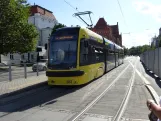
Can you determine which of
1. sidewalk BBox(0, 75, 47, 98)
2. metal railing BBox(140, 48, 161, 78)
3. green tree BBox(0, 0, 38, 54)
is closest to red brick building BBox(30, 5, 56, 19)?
green tree BBox(0, 0, 38, 54)

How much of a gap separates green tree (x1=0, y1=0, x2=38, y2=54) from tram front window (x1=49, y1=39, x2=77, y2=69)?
23.0 metres

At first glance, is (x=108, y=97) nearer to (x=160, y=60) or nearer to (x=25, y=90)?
(x=25, y=90)

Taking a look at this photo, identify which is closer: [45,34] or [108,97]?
[108,97]

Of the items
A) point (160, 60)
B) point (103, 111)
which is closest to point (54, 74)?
point (103, 111)

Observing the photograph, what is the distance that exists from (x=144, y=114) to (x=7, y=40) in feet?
102

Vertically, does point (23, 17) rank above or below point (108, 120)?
above

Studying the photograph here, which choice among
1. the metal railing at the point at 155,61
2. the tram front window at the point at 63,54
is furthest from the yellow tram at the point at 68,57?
the metal railing at the point at 155,61

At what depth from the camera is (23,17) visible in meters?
39.6

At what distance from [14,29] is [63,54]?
24809 mm

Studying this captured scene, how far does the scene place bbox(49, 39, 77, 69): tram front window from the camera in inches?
533

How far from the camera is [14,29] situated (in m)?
36.8

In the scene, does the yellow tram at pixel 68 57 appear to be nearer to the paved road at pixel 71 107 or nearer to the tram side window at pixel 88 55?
the tram side window at pixel 88 55

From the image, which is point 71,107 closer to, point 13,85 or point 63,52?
point 63,52

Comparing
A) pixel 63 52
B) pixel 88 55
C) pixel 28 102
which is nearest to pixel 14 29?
pixel 88 55
